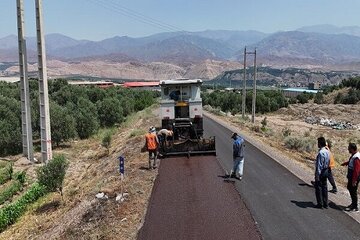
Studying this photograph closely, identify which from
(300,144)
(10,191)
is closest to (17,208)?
(10,191)

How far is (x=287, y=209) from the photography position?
12.4 meters

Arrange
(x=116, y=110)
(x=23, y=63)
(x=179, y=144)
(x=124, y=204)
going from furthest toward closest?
(x=116, y=110) → (x=23, y=63) → (x=179, y=144) → (x=124, y=204)

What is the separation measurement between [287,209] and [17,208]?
39.0ft

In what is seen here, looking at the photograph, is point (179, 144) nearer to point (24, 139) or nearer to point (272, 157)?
point (272, 157)

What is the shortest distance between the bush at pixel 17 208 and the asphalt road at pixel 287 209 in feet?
30.4

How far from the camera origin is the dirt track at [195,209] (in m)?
10.6

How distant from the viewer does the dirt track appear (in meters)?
10.6

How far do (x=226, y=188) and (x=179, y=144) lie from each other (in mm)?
5811

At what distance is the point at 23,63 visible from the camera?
30109 mm

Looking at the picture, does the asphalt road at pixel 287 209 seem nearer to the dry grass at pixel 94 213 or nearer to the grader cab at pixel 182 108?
the dry grass at pixel 94 213

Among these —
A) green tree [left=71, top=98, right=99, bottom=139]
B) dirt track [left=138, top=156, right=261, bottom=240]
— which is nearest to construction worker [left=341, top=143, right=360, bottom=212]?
dirt track [left=138, top=156, right=261, bottom=240]

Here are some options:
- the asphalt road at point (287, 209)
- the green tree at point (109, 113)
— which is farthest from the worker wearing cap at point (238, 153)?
the green tree at point (109, 113)

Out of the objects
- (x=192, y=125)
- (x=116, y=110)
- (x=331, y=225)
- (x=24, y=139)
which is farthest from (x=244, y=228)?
(x=116, y=110)

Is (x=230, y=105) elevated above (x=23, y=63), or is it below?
below
